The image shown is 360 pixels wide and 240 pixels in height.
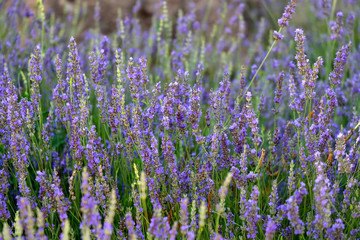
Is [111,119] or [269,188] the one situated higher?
[111,119]

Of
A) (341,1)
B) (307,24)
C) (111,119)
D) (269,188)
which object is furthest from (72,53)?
(307,24)

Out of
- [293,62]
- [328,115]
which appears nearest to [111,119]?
[328,115]

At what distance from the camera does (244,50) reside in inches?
234

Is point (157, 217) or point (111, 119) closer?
point (157, 217)

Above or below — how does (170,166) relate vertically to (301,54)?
below

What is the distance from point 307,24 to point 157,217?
443cm

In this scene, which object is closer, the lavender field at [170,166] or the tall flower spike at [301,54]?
the lavender field at [170,166]

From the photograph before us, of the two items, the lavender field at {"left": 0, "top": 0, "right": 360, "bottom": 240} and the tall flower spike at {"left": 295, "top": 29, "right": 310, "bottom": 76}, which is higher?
the tall flower spike at {"left": 295, "top": 29, "right": 310, "bottom": 76}

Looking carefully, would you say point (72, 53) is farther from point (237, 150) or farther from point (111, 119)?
point (237, 150)

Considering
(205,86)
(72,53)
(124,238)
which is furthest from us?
(205,86)

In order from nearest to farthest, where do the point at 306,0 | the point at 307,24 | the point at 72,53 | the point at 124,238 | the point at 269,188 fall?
1. the point at 124,238
2. the point at 72,53
3. the point at 269,188
4. the point at 306,0
5. the point at 307,24

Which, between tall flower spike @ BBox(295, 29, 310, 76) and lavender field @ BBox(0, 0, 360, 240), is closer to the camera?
lavender field @ BBox(0, 0, 360, 240)

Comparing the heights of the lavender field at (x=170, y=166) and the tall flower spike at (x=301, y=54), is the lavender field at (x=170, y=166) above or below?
below

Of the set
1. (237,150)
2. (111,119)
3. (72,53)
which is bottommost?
(237,150)
